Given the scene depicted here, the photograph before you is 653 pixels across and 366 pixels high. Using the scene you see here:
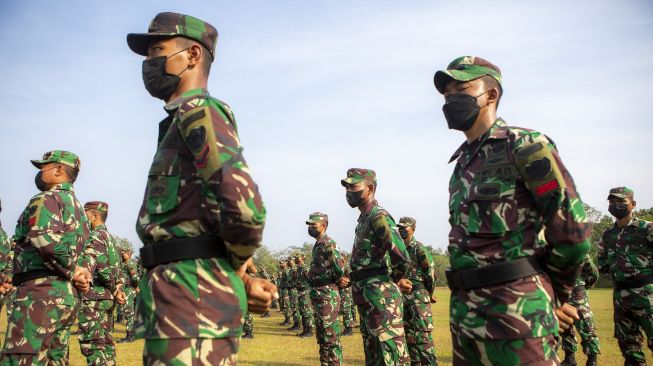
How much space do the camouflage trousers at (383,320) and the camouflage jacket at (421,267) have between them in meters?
3.75

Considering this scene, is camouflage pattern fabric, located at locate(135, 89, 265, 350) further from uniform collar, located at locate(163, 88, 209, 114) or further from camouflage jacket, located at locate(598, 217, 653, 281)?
camouflage jacket, located at locate(598, 217, 653, 281)

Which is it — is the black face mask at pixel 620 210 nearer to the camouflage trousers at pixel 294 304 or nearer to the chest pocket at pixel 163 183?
the chest pocket at pixel 163 183

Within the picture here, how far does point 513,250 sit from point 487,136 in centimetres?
77

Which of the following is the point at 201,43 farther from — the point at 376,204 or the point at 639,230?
the point at 639,230

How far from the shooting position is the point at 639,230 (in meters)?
7.06

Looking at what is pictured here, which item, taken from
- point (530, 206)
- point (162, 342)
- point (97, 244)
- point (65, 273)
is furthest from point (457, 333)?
point (97, 244)

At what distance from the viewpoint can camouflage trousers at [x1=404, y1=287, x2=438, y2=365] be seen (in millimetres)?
8945

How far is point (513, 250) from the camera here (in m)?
2.93

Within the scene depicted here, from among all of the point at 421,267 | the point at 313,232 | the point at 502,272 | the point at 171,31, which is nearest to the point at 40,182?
the point at 171,31

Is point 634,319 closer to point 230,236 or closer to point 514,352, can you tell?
point 514,352

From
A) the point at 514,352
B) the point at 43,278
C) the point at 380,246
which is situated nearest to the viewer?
the point at 514,352

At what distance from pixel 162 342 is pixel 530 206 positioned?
7.12 feet

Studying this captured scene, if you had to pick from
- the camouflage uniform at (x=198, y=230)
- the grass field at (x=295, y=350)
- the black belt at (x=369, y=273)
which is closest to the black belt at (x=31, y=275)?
the camouflage uniform at (x=198, y=230)

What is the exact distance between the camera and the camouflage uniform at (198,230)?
2133mm
